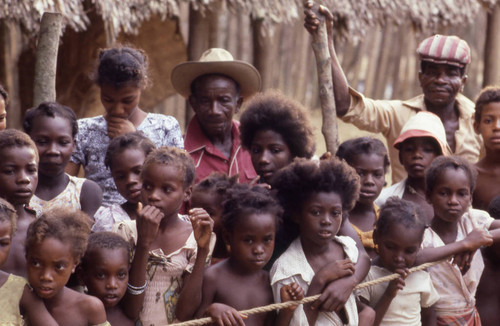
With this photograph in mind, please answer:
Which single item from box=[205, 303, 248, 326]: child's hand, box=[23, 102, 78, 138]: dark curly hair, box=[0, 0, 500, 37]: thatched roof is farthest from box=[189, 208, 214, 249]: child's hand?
box=[0, 0, 500, 37]: thatched roof

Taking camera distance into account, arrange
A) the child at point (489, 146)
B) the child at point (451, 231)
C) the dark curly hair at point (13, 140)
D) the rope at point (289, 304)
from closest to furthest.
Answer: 1. the rope at point (289, 304)
2. the dark curly hair at point (13, 140)
3. the child at point (451, 231)
4. the child at point (489, 146)

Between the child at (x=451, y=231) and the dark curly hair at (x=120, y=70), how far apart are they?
5.45 feet

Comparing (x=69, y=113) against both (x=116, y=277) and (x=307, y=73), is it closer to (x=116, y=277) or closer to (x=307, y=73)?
(x=116, y=277)

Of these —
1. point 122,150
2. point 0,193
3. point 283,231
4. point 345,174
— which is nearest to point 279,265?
point 283,231

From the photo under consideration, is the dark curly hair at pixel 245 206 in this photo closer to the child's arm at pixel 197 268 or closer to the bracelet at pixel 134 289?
the child's arm at pixel 197 268

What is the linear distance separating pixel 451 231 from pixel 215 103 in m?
1.49

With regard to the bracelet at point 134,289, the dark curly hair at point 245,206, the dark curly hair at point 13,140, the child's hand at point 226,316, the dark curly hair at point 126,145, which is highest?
the dark curly hair at point 13,140

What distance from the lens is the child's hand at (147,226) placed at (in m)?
3.36

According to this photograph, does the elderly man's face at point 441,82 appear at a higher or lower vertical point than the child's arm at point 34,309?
higher

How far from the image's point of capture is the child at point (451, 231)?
13.9ft

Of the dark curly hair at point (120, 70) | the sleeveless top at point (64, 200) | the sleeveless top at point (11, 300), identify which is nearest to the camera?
the sleeveless top at point (11, 300)

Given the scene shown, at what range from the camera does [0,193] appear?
3473 millimetres

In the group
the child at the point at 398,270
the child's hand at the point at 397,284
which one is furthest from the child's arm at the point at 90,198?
the child's hand at the point at 397,284

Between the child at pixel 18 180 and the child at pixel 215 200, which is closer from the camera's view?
the child at pixel 18 180
